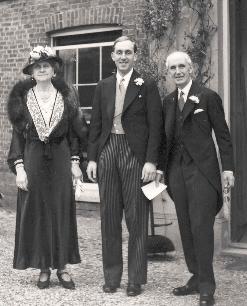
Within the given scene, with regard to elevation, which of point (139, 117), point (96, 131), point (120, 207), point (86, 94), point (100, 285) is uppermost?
point (86, 94)

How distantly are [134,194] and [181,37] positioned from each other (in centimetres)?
259

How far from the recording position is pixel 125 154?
16.0 feet

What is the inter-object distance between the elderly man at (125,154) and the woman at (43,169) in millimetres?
298

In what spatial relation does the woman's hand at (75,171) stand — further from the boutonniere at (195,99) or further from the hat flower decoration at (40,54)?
the boutonniere at (195,99)

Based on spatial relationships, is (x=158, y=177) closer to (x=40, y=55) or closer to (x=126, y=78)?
(x=126, y=78)

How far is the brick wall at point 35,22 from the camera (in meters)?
7.92

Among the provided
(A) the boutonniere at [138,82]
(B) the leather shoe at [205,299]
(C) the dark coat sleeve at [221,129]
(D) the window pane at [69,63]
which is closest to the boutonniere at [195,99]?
(C) the dark coat sleeve at [221,129]

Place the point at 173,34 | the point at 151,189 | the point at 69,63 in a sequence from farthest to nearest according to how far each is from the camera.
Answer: the point at 69,63, the point at 173,34, the point at 151,189

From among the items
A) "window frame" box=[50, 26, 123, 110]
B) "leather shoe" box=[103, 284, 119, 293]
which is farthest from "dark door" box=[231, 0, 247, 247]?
"leather shoe" box=[103, 284, 119, 293]

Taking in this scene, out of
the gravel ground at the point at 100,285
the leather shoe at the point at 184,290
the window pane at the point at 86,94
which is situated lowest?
the gravel ground at the point at 100,285

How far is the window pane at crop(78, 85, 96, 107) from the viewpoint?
862 centimetres

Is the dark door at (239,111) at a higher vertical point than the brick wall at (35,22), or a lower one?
lower

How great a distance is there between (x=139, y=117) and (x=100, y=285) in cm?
156

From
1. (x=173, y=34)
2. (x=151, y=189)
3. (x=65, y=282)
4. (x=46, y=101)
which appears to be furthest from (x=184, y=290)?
(x=173, y=34)
